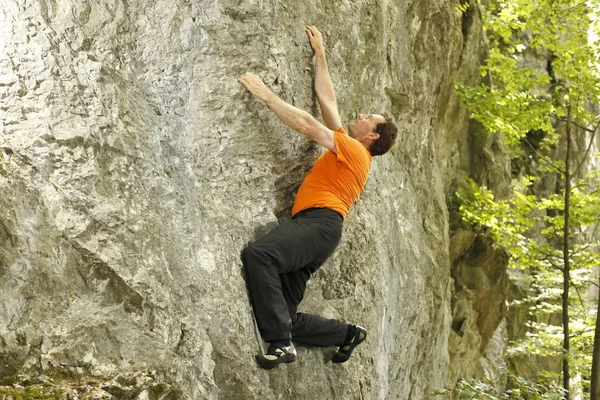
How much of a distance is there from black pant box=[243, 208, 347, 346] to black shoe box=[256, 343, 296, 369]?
10cm

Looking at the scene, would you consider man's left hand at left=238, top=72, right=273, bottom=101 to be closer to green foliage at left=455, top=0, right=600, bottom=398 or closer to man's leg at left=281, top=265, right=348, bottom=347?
man's leg at left=281, top=265, right=348, bottom=347

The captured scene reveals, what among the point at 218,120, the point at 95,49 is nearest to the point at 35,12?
the point at 95,49

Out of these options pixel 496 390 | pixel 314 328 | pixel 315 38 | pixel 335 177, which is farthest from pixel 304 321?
pixel 496 390

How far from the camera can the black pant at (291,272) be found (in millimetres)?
5758

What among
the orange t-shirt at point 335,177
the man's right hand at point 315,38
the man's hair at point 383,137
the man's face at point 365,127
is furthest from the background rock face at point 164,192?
the man's hair at point 383,137

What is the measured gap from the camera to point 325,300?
23.0 feet

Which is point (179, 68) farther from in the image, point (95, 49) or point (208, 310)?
point (208, 310)

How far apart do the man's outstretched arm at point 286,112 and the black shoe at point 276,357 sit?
1893mm

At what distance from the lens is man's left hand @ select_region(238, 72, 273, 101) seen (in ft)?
20.0

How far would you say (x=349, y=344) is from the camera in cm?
671

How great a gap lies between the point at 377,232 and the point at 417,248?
1942mm

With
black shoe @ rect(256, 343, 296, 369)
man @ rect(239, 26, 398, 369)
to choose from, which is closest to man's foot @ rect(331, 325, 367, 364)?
man @ rect(239, 26, 398, 369)

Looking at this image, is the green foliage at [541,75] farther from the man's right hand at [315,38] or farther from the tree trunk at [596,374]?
the man's right hand at [315,38]

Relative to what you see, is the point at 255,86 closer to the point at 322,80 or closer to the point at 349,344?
the point at 322,80
